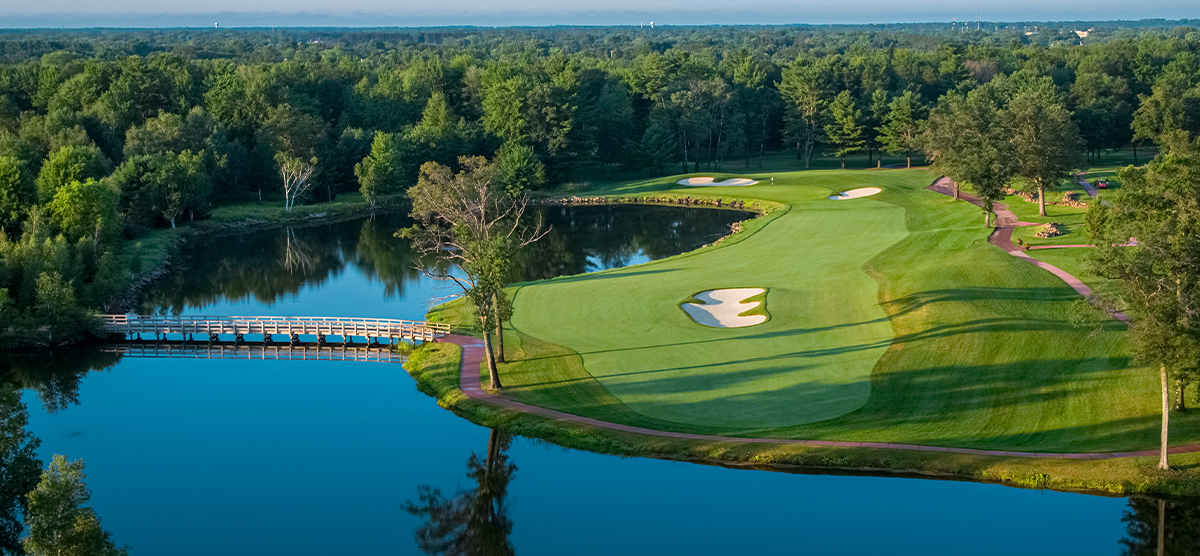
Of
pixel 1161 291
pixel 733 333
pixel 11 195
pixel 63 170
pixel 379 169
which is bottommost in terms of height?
pixel 733 333

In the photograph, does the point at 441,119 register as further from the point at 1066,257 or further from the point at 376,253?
the point at 1066,257

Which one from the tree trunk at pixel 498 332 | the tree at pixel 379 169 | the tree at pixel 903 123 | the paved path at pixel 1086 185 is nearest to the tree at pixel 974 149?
the paved path at pixel 1086 185

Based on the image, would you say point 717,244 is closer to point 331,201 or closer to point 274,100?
point 331,201

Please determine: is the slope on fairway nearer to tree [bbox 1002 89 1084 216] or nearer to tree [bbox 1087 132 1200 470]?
tree [bbox 1087 132 1200 470]

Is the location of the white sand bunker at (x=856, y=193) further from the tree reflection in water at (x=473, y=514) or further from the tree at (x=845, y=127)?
the tree reflection in water at (x=473, y=514)

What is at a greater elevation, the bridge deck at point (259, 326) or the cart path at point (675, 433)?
the bridge deck at point (259, 326)

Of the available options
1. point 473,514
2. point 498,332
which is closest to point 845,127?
point 498,332
